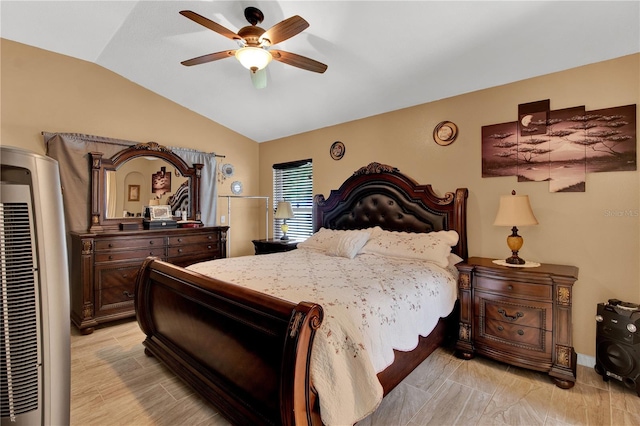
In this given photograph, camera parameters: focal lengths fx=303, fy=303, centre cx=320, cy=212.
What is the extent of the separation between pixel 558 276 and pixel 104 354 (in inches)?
148

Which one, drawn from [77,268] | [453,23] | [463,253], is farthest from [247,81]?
[463,253]

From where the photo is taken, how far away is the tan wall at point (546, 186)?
2354 mm

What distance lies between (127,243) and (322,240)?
223cm

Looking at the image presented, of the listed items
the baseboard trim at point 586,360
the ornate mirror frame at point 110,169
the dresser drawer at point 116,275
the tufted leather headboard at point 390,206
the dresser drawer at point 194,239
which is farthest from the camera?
the dresser drawer at point 194,239

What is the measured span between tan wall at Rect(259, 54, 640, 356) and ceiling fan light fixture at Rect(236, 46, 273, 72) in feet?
5.18

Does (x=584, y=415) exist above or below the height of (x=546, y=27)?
below

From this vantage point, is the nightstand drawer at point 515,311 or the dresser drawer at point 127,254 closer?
the nightstand drawer at point 515,311

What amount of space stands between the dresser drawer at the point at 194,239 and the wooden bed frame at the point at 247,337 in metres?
1.27

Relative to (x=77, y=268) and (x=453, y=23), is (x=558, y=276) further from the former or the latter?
(x=77, y=268)

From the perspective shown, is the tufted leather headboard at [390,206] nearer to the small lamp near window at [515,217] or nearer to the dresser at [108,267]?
the small lamp near window at [515,217]

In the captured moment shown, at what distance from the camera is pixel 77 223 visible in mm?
3426

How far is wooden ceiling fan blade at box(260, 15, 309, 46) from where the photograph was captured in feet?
6.18

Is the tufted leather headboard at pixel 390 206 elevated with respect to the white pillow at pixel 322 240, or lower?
elevated

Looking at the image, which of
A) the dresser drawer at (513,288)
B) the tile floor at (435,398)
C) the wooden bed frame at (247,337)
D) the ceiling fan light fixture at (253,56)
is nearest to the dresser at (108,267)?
the tile floor at (435,398)
